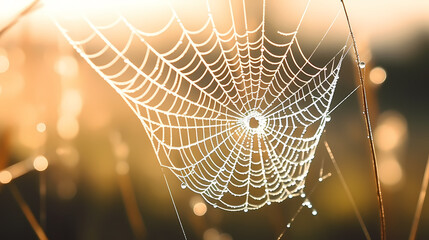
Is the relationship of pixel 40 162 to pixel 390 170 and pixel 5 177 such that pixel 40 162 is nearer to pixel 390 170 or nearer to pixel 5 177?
pixel 5 177

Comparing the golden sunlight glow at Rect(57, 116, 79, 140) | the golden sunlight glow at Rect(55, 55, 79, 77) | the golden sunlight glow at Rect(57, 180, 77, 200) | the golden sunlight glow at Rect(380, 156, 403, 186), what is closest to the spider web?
the golden sunlight glow at Rect(55, 55, 79, 77)

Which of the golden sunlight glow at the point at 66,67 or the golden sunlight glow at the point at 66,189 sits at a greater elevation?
the golden sunlight glow at the point at 66,189

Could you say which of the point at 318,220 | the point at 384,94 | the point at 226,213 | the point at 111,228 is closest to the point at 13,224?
the point at 111,228

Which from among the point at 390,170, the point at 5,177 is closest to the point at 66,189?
the point at 390,170

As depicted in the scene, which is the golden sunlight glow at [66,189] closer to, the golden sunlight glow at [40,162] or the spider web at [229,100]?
the spider web at [229,100]

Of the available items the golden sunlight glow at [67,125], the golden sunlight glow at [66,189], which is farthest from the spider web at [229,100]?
the golden sunlight glow at [66,189]

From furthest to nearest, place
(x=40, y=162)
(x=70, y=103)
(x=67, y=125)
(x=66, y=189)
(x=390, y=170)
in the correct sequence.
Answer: (x=66, y=189), (x=390, y=170), (x=70, y=103), (x=67, y=125), (x=40, y=162)

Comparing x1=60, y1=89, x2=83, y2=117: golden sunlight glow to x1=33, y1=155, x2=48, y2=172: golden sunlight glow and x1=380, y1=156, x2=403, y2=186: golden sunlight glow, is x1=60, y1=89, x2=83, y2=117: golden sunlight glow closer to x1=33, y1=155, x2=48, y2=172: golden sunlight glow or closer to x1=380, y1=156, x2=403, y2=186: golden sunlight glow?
x1=33, y1=155, x2=48, y2=172: golden sunlight glow

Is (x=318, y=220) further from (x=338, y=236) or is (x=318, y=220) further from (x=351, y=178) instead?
(x=351, y=178)
